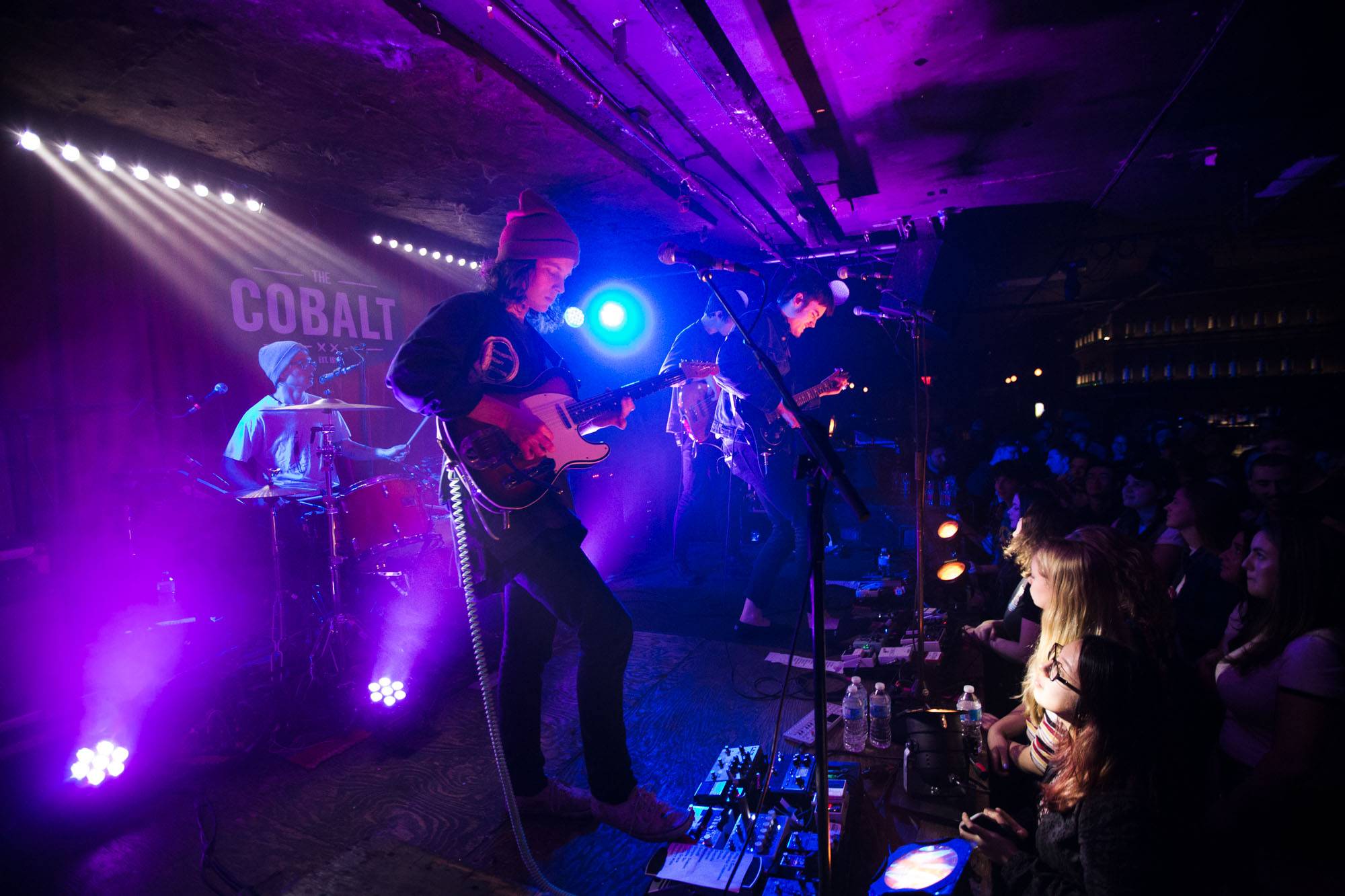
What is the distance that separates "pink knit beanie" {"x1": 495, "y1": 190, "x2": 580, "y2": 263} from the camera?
242 centimetres

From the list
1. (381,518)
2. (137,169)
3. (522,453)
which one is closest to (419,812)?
(522,453)

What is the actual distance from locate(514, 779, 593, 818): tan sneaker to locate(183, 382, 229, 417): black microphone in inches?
146

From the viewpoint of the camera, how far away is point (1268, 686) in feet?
6.65

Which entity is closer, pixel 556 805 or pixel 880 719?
pixel 556 805

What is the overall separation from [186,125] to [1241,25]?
6726mm

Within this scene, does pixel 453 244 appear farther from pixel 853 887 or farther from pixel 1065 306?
pixel 1065 306

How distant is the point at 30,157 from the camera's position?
159 inches

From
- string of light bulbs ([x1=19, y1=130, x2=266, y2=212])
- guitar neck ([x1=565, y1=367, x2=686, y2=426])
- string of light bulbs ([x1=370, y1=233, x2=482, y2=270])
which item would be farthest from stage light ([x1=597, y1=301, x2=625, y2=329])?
guitar neck ([x1=565, y1=367, x2=686, y2=426])

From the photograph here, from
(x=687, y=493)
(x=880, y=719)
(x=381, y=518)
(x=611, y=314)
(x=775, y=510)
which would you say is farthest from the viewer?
(x=611, y=314)

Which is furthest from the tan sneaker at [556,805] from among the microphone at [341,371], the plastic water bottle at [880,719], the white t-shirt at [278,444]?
the microphone at [341,371]

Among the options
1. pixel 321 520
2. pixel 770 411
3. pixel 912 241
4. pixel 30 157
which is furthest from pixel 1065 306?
pixel 30 157

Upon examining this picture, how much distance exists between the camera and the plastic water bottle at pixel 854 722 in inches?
110

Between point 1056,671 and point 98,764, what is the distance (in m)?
4.39

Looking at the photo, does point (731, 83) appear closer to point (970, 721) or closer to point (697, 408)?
point (697, 408)
